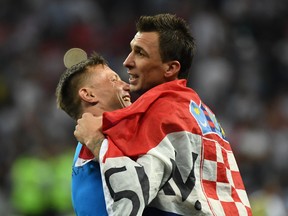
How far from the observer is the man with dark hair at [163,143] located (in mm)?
4523

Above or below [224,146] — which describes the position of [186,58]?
above

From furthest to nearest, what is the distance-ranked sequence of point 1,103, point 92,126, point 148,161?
point 1,103 < point 92,126 < point 148,161

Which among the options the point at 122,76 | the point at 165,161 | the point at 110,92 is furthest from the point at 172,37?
the point at 122,76

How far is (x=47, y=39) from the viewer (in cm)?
1344

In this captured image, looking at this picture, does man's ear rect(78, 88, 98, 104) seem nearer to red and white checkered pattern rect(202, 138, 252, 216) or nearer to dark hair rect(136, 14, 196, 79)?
dark hair rect(136, 14, 196, 79)

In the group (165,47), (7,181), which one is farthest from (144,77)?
(7,181)

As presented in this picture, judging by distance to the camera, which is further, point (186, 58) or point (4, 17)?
point (4, 17)

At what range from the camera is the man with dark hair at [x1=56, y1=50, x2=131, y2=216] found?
198 inches

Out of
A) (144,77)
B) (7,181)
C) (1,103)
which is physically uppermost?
(144,77)

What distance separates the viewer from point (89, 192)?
496 cm

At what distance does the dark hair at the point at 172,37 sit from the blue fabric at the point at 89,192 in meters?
0.70

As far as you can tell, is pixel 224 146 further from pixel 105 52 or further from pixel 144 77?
pixel 105 52

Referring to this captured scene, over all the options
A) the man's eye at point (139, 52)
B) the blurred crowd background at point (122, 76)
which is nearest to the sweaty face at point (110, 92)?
the man's eye at point (139, 52)

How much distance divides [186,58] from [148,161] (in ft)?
2.38
